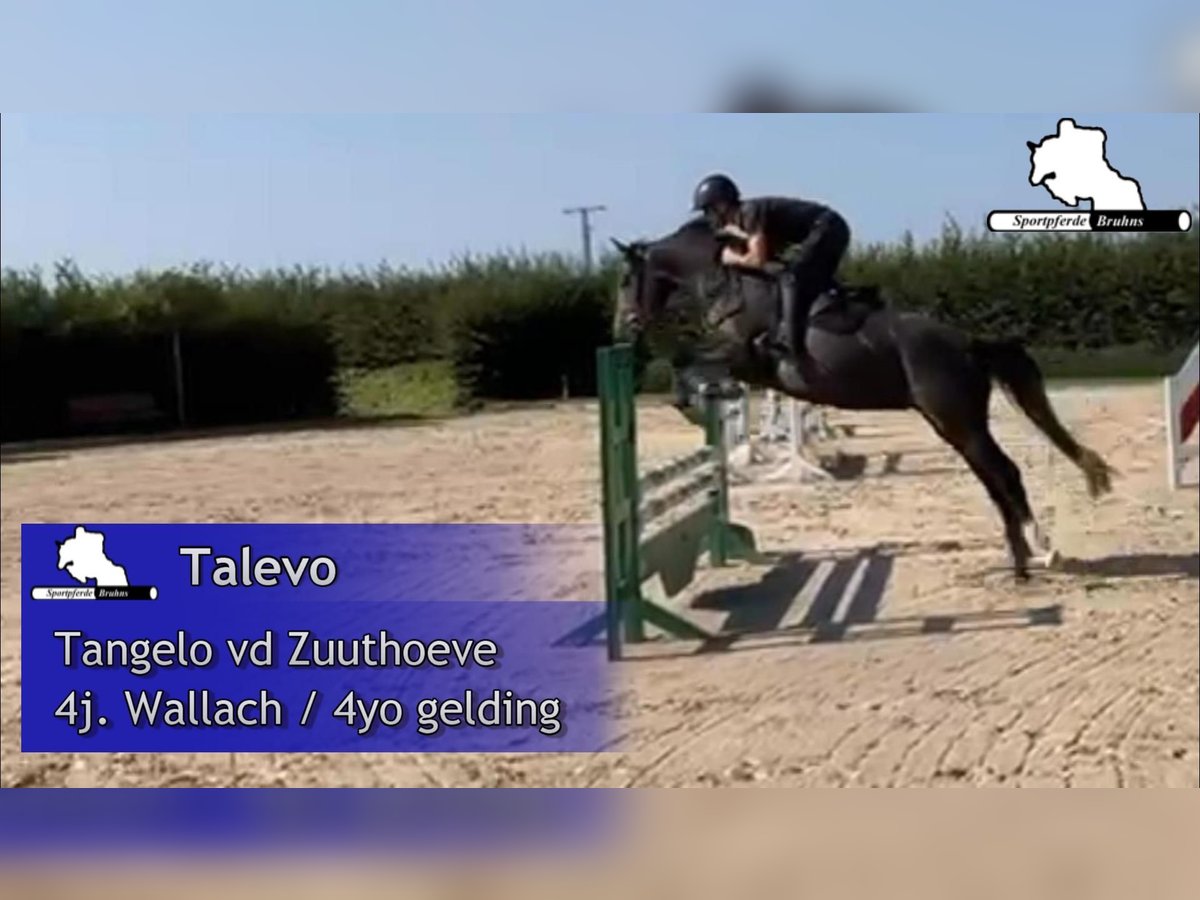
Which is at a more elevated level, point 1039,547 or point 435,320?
point 435,320

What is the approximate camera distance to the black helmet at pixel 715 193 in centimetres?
335

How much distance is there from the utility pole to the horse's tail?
739 millimetres

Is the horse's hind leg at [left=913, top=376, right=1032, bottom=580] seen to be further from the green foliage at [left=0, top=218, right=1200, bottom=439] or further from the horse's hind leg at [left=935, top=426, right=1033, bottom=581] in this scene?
the green foliage at [left=0, top=218, right=1200, bottom=439]

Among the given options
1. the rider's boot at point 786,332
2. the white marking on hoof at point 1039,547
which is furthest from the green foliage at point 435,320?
the white marking on hoof at point 1039,547

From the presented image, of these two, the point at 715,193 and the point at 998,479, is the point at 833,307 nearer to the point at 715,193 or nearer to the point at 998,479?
the point at 715,193

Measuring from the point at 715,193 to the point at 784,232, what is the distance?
0.49ft

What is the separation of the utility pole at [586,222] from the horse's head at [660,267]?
48 mm

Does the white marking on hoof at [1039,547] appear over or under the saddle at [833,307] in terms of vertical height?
under

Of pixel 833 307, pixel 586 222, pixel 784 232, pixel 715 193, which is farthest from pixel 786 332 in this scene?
pixel 586 222

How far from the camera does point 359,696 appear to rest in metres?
3.42

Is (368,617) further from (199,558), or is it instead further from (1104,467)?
(1104,467)

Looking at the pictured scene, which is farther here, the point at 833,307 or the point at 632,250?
the point at 833,307

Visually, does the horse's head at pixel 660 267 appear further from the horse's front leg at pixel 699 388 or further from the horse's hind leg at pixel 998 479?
the horse's hind leg at pixel 998 479

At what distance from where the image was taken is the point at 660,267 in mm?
3402
